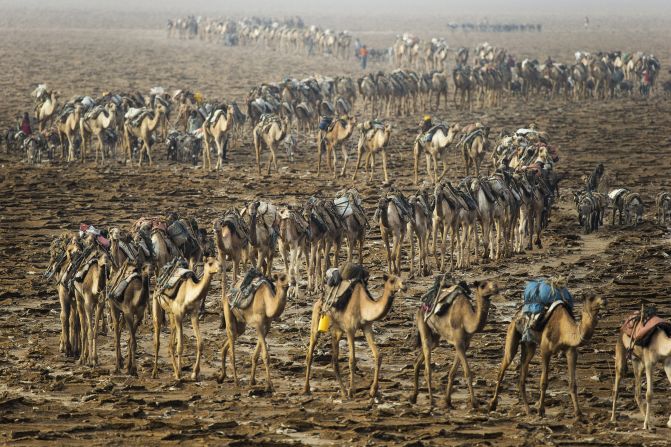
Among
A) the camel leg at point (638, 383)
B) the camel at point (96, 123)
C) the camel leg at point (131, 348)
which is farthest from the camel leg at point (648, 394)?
the camel at point (96, 123)

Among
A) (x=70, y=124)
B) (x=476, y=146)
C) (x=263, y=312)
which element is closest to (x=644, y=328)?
(x=263, y=312)

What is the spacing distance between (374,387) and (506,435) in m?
1.64

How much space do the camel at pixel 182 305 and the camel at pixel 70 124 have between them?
15.6 meters

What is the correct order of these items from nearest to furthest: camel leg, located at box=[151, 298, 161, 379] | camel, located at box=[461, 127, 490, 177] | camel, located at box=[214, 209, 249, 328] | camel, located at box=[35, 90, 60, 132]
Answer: camel leg, located at box=[151, 298, 161, 379] < camel, located at box=[214, 209, 249, 328] < camel, located at box=[461, 127, 490, 177] < camel, located at box=[35, 90, 60, 132]

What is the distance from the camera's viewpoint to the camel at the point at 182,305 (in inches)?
496

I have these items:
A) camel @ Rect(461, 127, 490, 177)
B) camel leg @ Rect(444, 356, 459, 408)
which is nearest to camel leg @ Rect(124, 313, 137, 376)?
camel leg @ Rect(444, 356, 459, 408)

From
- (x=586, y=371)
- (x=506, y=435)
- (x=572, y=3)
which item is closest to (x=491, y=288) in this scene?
(x=506, y=435)

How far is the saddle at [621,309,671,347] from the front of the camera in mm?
11078

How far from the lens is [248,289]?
12.4 m

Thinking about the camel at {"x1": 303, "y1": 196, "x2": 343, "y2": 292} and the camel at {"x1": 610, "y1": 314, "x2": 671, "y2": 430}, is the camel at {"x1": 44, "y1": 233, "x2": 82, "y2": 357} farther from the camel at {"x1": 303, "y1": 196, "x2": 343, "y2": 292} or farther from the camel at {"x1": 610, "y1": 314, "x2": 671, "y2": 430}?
the camel at {"x1": 610, "y1": 314, "x2": 671, "y2": 430}

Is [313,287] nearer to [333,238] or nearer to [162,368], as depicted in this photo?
[333,238]

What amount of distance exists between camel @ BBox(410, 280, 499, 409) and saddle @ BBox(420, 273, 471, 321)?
0.01m

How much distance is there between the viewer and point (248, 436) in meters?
10.7

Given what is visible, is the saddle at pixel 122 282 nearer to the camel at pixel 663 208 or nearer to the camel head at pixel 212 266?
the camel head at pixel 212 266
